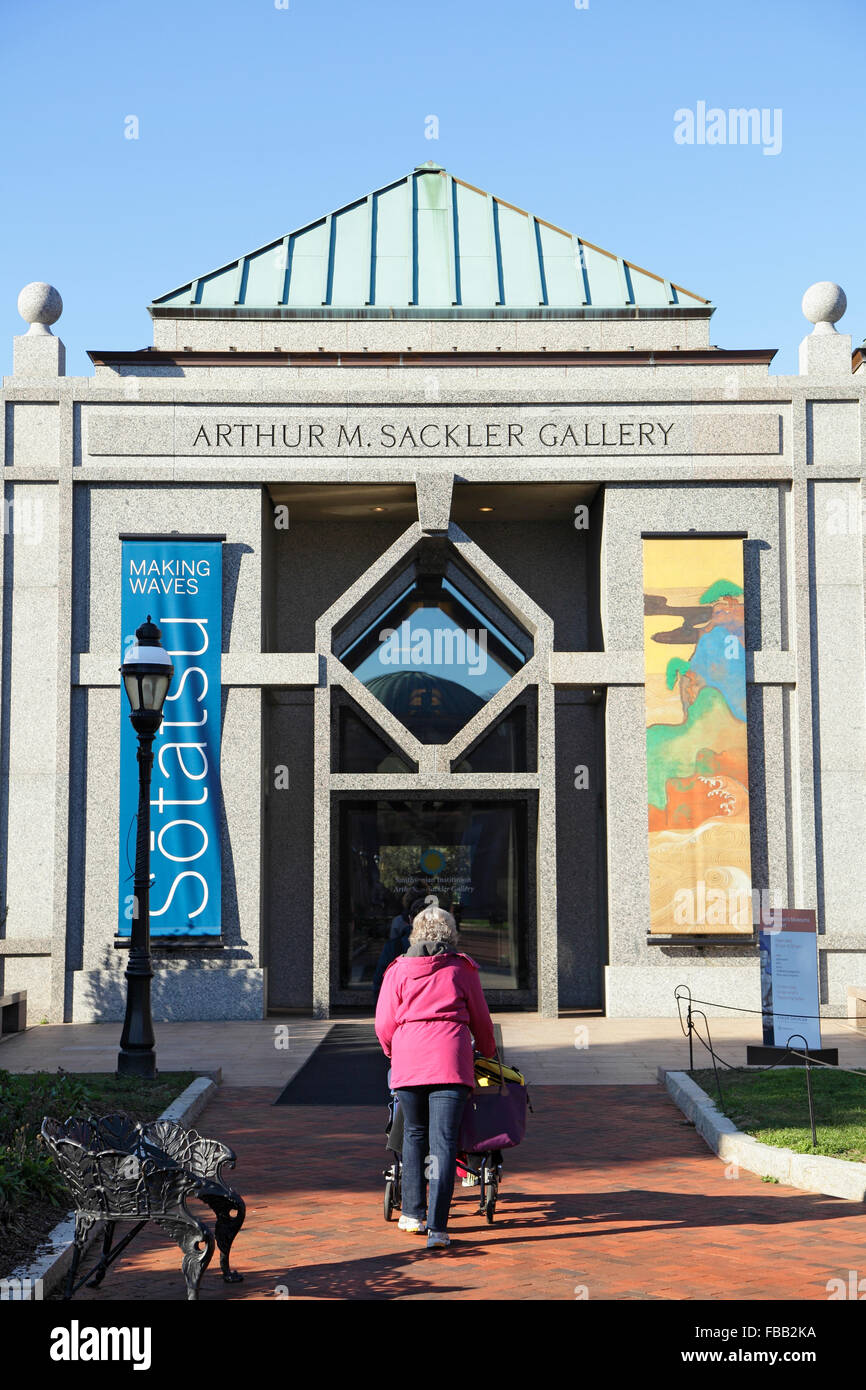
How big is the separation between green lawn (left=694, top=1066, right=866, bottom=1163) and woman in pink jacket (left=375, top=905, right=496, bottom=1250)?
3.08 metres

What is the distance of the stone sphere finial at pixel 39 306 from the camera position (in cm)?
2030

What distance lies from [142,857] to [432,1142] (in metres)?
6.61

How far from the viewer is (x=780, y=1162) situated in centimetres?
923

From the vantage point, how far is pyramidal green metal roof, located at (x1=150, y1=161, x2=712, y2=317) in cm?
2147

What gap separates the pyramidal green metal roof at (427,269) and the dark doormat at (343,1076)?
11.3 m

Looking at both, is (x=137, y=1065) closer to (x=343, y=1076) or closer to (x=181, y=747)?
(x=343, y=1076)

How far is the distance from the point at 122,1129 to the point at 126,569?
42.3 ft

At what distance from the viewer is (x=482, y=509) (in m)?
21.3

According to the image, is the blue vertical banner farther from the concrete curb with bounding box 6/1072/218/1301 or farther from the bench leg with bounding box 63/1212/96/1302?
the bench leg with bounding box 63/1212/96/1302

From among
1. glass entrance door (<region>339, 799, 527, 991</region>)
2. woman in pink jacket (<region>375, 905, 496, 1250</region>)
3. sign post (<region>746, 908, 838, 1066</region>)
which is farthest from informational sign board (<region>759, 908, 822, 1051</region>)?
woman in pink jacket (<region>375, 905, 496, 1250</region>)

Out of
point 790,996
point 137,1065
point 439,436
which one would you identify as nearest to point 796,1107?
point 790,996

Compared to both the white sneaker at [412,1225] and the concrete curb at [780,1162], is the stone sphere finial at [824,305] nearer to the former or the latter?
the concrete curb at [780,1162]

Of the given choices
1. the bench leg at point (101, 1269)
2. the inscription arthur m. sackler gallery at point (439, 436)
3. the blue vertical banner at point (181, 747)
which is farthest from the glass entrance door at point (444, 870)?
the bench leg at point (101, 1269)
